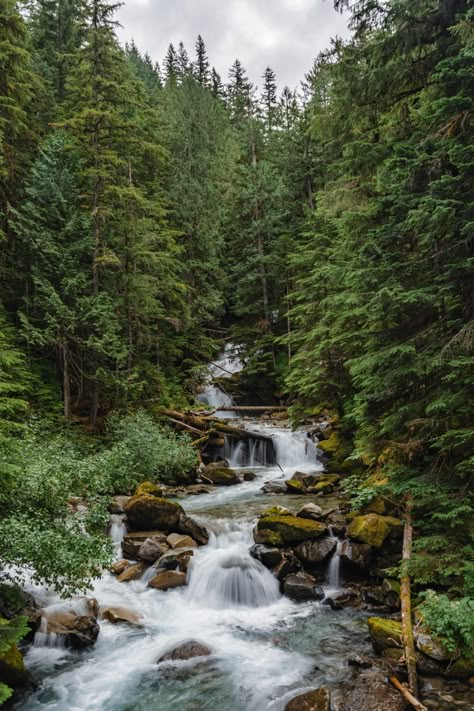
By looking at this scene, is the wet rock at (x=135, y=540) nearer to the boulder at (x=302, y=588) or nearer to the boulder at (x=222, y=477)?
the boulder at (x=302, y=588)

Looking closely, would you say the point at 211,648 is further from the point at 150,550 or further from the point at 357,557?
the point at 357,557

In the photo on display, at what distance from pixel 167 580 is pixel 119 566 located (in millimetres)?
1201

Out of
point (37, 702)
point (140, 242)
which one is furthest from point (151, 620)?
point (140, 242)

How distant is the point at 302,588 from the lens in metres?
8.95

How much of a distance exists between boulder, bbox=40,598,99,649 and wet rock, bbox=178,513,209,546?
9.99ft

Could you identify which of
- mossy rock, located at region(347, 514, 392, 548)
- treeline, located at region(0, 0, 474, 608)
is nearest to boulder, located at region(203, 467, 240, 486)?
treeline, located at region(0, 0, 474, 608)

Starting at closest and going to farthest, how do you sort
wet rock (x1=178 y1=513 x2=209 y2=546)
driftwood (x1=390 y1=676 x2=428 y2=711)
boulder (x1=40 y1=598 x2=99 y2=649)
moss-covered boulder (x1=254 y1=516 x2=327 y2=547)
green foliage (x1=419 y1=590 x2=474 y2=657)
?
driftwood (x1=390 y1=676 x2=428 y2=711), green foliage (x1=419 y1=590 x2=474 y2=657), boulder (x1=40 y1=598 x2=99 y2=649), moss-covered boulder (x1=254 y1=516 x2=327 y2=547), wet rock (x1=178 y1=513 x2=209 y2=546)

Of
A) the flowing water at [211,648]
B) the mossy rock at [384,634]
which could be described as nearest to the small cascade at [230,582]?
the flowing water at [211,648]

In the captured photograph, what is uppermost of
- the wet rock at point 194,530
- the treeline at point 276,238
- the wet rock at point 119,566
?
the treeline at point 276,238

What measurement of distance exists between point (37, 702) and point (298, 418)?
1112cm

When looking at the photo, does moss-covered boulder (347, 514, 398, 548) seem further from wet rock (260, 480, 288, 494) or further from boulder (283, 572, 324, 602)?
wet rock (260, 480, 288, 494)

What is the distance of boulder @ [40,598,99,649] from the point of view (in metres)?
7.39

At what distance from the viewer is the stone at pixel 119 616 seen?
8.16 metres

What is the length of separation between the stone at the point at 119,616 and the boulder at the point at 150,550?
1.54m
